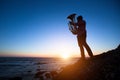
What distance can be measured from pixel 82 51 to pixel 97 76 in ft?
8.26

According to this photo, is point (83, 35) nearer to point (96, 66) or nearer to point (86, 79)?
point (96, 66)

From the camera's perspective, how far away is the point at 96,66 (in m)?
9.33

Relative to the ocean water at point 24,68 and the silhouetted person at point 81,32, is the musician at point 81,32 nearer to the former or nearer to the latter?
the silhouetted person at point 81,32

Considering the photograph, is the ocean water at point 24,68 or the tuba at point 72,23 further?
the ocean water at point 24,68

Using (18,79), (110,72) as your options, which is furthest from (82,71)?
(18,79)

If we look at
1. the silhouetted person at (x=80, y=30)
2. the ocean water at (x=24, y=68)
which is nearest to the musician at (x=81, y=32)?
the silhouetted person at (x=80, y=30)

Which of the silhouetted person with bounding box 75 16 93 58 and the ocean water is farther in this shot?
Result: the ocean water

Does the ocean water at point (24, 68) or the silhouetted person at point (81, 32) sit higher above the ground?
the silhouetted person at point (81, 32)

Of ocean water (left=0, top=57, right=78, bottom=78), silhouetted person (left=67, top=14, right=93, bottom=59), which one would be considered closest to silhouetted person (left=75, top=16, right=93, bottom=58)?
silhouetted person (left=67, top=14, right=93, bottom=59)

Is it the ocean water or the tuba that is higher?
the tuba

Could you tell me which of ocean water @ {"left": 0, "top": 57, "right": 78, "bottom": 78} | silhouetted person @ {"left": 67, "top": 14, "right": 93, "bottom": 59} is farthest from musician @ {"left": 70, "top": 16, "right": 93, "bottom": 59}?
ocean water @ {"left": 0, "top": 57, "right": 78, "bottom": 78}

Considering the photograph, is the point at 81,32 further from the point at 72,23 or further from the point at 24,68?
the point at 24,68

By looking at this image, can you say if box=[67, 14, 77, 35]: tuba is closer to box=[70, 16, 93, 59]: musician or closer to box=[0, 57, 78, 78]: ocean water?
box=[70, 16, 93, 59]: musician

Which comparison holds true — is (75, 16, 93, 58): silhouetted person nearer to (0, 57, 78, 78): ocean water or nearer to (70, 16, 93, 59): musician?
(70, 16, 93, 59): musician
